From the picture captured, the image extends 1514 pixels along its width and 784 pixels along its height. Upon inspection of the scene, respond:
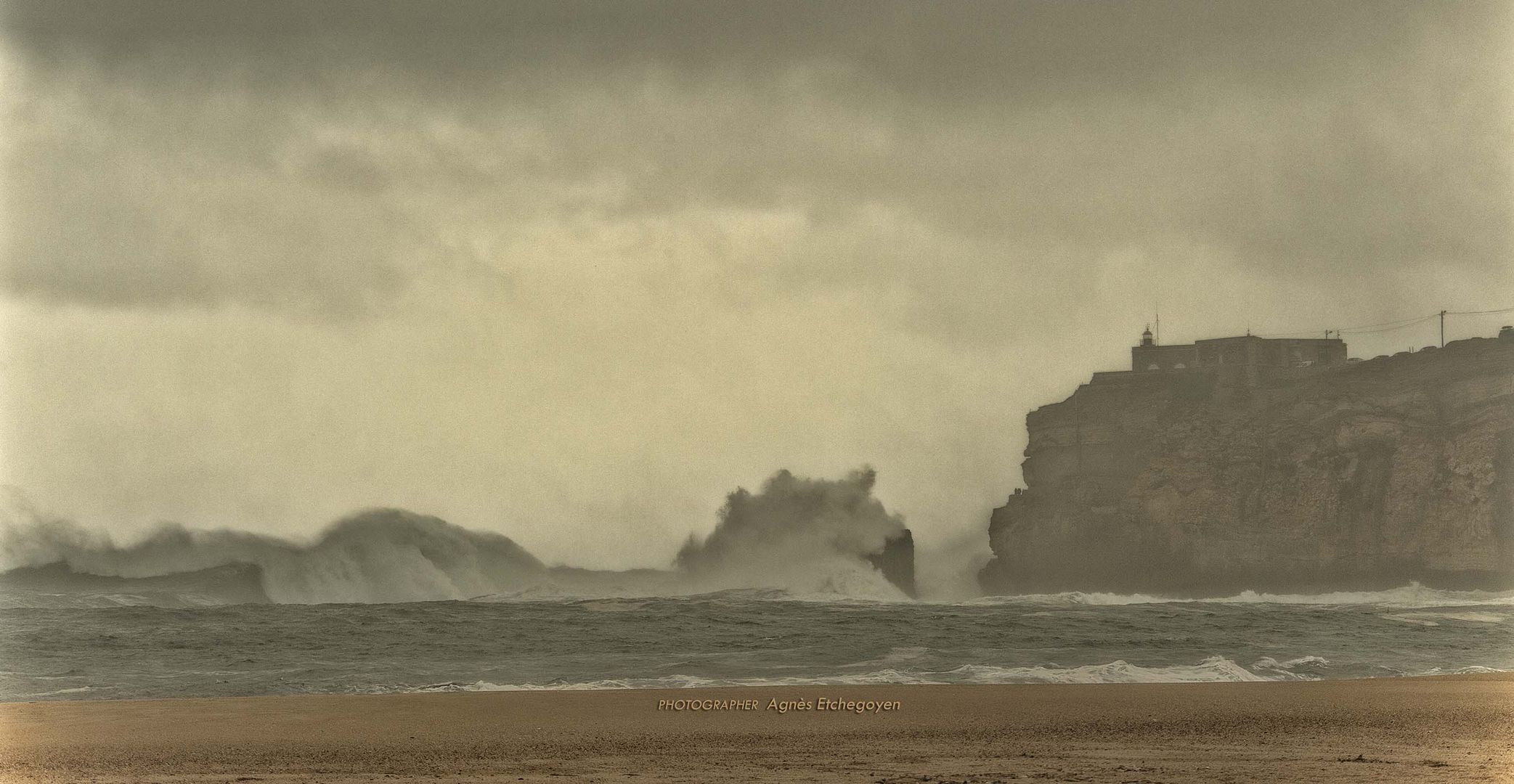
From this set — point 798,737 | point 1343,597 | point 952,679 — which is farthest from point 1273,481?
point 798,737

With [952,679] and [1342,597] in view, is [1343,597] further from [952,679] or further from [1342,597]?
[952,679]

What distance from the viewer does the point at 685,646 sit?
85.4 ft

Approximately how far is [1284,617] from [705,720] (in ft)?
78.6

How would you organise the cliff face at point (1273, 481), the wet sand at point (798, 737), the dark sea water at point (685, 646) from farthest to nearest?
the cliff face at point (1273, 481) < the dark sea water at point (685, 646) < the wet sand at point (798, 737)

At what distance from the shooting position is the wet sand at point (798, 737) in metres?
10.8

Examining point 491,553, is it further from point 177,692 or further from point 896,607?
point 177,692

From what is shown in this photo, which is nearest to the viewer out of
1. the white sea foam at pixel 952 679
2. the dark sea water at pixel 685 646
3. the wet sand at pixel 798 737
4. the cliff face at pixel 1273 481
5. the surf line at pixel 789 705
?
the wet sand at pixel 798 737

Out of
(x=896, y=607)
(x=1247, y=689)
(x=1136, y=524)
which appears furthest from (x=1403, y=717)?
(x=1136, y=524)

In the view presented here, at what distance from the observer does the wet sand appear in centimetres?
1080

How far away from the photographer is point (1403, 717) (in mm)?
13672

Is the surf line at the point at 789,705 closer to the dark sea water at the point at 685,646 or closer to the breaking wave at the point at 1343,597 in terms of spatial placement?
the dark sea water at the point at 685,646

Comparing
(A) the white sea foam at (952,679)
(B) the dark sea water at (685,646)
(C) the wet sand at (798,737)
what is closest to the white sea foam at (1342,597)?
(B) the dark sea water at (685,646)

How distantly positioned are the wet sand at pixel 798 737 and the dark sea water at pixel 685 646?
2.62m

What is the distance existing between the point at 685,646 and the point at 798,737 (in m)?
13.3
